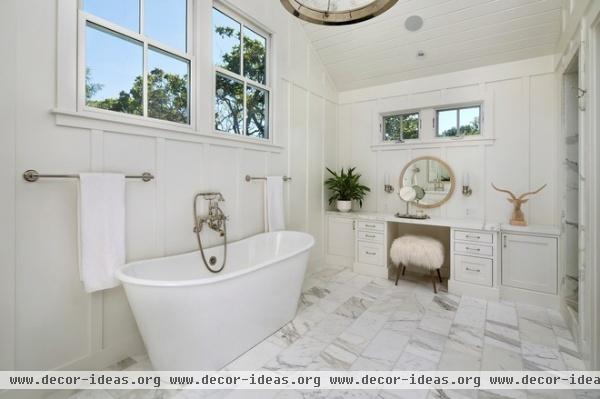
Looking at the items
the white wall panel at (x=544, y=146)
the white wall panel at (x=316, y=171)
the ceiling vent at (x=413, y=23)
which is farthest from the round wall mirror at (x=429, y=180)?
the ceiling vent at (x=413, y=23)

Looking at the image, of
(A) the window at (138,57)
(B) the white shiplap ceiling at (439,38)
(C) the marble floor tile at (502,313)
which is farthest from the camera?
(B) the white shiplap ceiling at (439,38)

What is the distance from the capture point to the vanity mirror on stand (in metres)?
3.48

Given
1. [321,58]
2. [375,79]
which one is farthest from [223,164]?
[375,79]

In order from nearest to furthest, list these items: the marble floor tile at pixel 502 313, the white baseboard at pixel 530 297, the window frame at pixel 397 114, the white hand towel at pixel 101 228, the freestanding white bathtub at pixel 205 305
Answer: the freestanding white bathtub at pixel 205 305 → the white hand towel at pixel 101 228 → the marble floor tile at pixel 502 313 → the white baseboard at pixel 530 297 → the window frame at pixel 397 114

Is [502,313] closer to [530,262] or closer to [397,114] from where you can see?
[530,262]

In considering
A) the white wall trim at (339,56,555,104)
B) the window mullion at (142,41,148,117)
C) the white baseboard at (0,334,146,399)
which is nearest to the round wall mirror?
the white wall trim at (339,56,555,104)

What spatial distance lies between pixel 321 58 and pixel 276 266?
3085 mm

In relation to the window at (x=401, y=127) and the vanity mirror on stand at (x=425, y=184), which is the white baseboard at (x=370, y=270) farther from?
the window at (x=401, y=127)

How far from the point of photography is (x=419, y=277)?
3.50 meters

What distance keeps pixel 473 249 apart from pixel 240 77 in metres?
2.96

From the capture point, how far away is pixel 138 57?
2.01 m

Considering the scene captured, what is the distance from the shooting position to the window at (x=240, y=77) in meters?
2.58

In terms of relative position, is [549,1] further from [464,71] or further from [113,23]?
[113,23]

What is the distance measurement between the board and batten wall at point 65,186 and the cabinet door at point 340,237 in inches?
67.2
